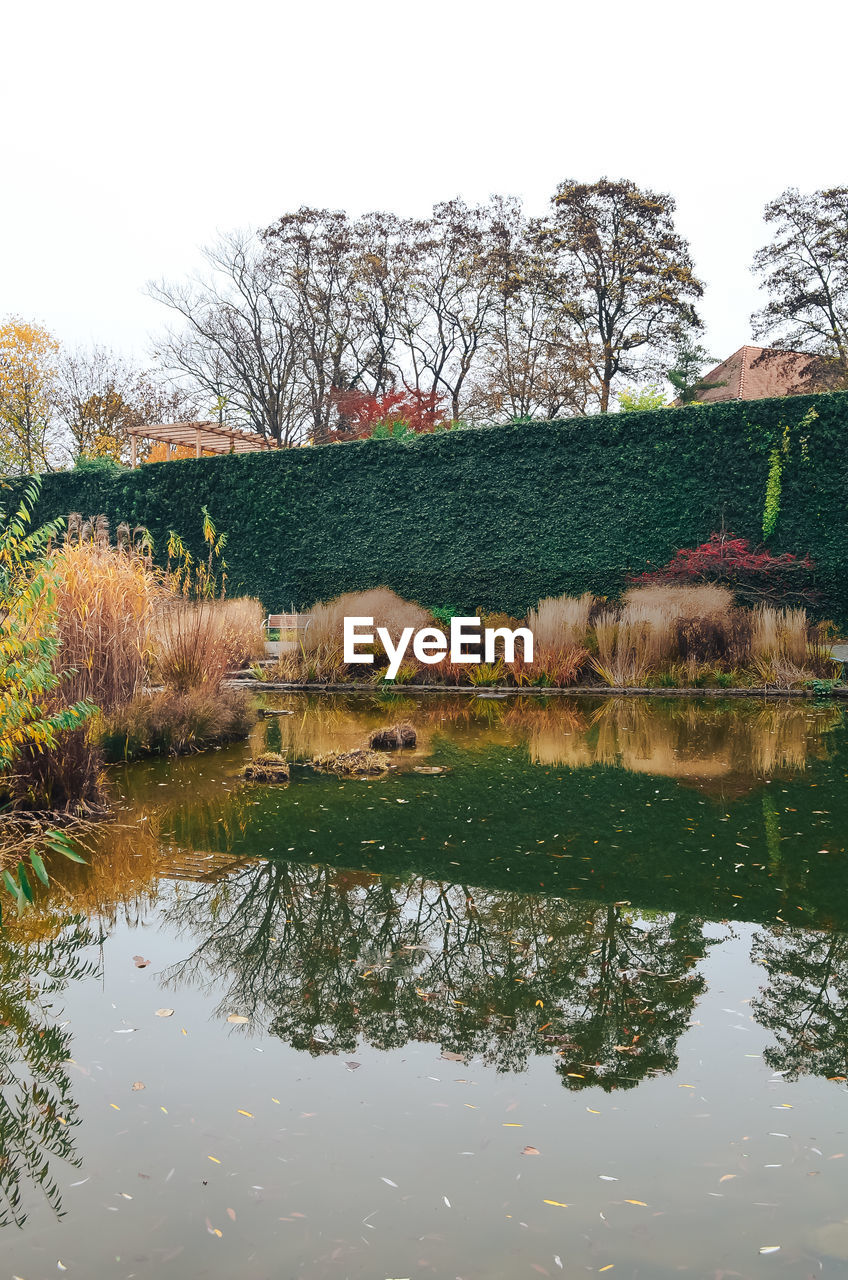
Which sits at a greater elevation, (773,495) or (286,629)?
(773,495)

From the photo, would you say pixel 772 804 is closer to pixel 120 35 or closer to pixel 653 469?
pixel 653 469

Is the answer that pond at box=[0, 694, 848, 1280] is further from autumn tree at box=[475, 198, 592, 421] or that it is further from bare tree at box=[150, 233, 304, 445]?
bare tree at box=[150, 233, 304, 445]

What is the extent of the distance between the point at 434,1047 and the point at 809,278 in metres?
20.5

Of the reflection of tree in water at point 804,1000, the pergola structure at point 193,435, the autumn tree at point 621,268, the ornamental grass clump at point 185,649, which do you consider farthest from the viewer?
the autumn tree at point 621,268

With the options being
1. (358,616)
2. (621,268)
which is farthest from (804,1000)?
(621,268)

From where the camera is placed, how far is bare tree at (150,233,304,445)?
23.2 metres

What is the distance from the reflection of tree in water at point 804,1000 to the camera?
214cm

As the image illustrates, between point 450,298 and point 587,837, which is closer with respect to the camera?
point 587,837

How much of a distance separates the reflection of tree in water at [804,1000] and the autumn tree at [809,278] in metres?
19.2

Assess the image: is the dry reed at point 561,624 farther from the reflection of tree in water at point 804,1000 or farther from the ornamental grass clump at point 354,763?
the reflection of tree in water at point 804,1000

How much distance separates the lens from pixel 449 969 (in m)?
2.67

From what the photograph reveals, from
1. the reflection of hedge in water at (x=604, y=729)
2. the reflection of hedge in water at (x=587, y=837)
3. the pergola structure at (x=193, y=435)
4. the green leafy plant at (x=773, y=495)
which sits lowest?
the reflection of hedge in water at (x=587, y=837)

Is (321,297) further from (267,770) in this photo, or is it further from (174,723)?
(267,770)

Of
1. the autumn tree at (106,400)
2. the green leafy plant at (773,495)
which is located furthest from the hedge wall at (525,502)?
the autumn tree at (106,400)
